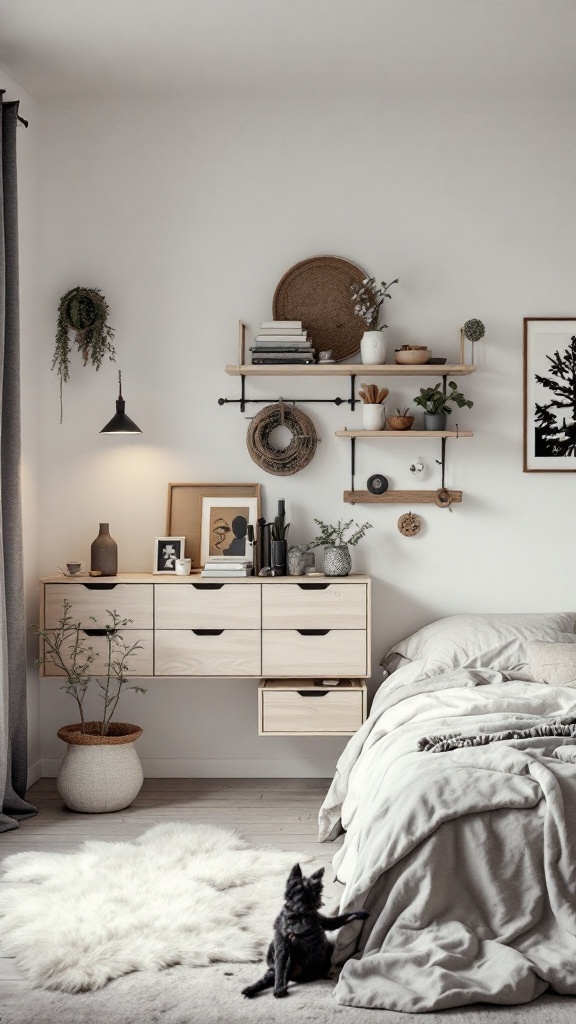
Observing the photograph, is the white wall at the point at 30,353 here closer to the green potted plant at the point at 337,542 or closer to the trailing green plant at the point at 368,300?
the green potted plant at the point at 337,542

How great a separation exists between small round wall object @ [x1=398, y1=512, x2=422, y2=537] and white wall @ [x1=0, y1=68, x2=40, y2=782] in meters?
1.66

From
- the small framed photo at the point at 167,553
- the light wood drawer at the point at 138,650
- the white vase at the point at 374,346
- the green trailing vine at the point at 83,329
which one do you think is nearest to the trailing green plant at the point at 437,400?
the white vase at the point at 374,346

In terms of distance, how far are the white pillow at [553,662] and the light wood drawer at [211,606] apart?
112 cm

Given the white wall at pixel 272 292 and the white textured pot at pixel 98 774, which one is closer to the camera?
the white textured pot at pixel 98 774

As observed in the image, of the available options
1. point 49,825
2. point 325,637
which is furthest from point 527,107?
point 49,825

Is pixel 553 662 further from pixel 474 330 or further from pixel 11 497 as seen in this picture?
pixel 11 497

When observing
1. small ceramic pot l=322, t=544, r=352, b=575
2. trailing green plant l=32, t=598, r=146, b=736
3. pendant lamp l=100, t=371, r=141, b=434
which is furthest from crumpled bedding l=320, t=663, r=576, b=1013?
pendant lamp l=100, t=371, r=141, b=434

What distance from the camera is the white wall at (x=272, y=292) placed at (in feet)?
14.1

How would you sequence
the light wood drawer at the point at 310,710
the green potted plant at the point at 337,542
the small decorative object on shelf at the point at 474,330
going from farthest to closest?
the small decorative object on shelf at the point at 474,330 < the green potted plant at the point at 337,542 < the light wood drawer at the point at 310,710

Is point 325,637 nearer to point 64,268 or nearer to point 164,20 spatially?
point 64,268

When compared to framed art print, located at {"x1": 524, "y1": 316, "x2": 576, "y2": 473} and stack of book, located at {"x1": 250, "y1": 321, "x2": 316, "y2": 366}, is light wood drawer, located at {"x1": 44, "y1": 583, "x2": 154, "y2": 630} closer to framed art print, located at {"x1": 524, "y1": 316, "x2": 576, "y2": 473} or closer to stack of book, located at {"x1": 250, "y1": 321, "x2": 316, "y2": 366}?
stack of book, located at {"x1": 250, "y1": 321, "x2": 316, "y2": 366}

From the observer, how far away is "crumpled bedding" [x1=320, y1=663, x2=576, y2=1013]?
7.37 ft

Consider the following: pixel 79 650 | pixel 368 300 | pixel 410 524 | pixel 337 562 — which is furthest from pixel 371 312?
pixel 79 650

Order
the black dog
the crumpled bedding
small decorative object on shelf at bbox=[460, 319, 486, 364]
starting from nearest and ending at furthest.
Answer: the crumpled bedding
the black dog
small decorative object on shelf at bbox=[460, 319, 486, 364]
